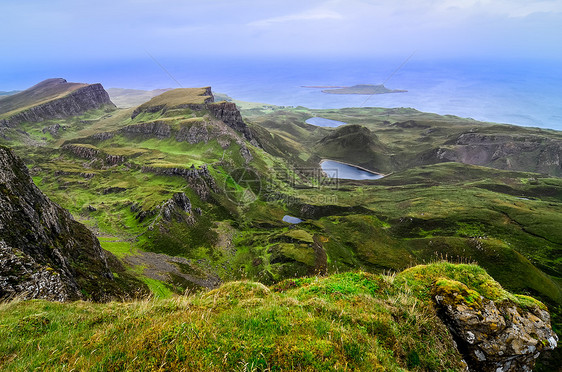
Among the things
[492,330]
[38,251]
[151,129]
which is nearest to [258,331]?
[492,330]

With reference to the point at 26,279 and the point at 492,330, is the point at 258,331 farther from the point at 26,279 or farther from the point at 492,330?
the point at 26,279

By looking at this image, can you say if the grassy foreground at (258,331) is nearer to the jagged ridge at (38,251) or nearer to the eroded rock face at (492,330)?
the eroded rock face at (492,330)

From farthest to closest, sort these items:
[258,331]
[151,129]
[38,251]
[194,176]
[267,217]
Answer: [151,129] → [267,217] → [194,176] → [38,251] → [258,331]

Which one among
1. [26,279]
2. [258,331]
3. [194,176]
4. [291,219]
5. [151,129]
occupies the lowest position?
[291,219]

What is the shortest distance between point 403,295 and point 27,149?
24482 cm

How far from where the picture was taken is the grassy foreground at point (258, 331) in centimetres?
653

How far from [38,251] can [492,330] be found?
3773 centimetres

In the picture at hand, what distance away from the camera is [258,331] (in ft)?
26.8

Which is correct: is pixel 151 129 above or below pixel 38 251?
above

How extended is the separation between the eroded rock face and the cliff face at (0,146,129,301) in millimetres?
24520

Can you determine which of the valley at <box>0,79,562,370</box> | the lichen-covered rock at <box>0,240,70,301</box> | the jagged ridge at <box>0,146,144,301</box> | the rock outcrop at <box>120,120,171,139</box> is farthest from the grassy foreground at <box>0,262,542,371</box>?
the rock outcrop at <box>120,120,171,139</box>

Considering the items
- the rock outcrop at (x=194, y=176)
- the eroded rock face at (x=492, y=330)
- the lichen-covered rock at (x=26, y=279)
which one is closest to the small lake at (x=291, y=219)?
the rock outcrop at (x=194, y=176)

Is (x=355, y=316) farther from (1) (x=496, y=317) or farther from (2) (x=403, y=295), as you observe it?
(1) (x=496, y=317)

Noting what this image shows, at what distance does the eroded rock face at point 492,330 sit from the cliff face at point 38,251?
24.5 m
